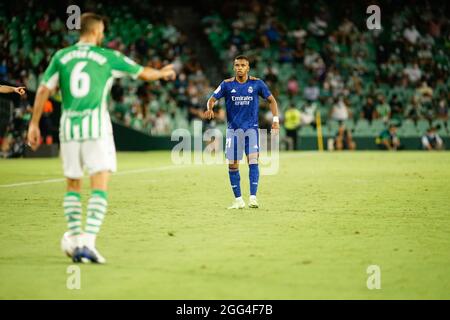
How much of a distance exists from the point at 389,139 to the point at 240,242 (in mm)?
26340

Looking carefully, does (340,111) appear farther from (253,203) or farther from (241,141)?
(253,203)

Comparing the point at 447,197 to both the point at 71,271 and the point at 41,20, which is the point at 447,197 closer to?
the point at 71,271

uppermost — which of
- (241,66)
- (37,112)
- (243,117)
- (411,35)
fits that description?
(411,35)

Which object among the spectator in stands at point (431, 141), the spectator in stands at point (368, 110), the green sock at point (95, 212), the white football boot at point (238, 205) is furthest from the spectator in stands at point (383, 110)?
the green sock at point (95, 212)

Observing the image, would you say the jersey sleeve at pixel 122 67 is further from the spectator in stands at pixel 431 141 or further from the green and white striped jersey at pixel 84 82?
the spectator in stands at pixel 431 141

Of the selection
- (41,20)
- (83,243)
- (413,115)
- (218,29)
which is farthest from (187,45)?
(83,243)

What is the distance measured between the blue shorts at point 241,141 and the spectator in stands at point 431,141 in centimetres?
2220

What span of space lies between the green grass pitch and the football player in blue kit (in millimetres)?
660

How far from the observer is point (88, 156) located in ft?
25.0

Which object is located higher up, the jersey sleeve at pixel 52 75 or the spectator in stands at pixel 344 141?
the jersey sleeve at pixel 52 75

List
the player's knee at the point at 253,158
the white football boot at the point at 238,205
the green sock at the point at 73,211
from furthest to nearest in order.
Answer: the player's knee at the point at 253,158 < the white football boot at the point at 238,205 < the green sock at the point at 73,211

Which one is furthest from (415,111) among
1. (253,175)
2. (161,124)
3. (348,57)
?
(253,175)

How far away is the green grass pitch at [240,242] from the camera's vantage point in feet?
21.0
